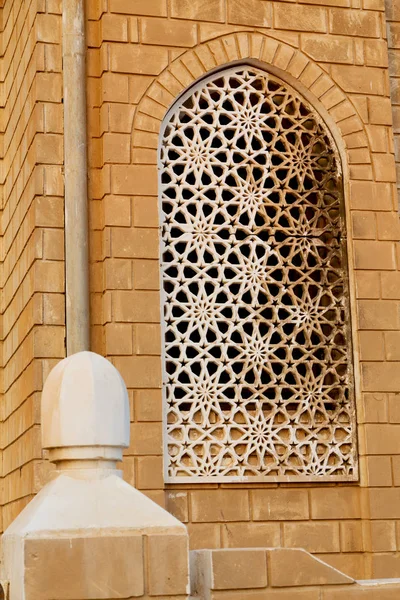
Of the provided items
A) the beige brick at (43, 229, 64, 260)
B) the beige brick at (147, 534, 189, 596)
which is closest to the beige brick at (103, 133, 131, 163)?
the beige brick at (43, 229, 64, 260)

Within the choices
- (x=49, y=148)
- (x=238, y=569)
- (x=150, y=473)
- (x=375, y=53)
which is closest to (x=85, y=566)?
(x=238, y=569)

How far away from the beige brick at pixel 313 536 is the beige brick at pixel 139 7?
3.56m

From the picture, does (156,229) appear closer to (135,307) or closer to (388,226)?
(135,307)

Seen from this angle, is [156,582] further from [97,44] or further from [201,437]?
[97,44]

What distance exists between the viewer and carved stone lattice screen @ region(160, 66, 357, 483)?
7359 millimetres

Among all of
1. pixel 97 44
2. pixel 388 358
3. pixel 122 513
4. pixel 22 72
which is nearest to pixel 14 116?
pixel 22 72

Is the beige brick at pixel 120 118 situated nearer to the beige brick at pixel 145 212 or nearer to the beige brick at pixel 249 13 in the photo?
the beige brick at pixel 145 212

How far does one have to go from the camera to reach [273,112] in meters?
7.87

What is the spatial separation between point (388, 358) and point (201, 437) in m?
1.39

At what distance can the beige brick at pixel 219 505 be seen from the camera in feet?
23.5

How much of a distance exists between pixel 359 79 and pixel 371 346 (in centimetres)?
192

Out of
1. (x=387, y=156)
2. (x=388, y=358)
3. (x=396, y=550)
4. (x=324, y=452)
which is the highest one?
(x=387, y=156)

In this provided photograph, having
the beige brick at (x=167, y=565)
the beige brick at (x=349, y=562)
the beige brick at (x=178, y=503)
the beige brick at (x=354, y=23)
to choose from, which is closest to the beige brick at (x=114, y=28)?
the beige brick at (x=354, y=23)

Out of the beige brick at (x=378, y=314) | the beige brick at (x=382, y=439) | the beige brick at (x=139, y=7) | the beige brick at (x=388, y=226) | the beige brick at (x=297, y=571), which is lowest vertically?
the beige brick at (x=297, y=571)
